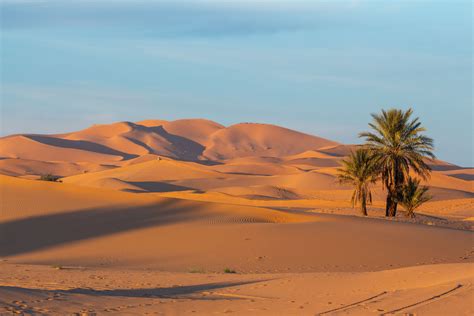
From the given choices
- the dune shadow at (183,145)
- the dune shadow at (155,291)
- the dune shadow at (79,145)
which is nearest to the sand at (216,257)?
the dune shadow at (155,291)

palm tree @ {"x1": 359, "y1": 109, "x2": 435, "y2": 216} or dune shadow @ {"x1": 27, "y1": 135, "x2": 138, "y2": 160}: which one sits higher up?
dune shadow @ {"x1": 27, "y1": 135, "x2": 138, "y2": 160}

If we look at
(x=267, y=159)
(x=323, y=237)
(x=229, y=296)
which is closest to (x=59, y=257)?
(x=323, y=237)

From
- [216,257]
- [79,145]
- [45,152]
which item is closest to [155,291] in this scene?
[216,257]

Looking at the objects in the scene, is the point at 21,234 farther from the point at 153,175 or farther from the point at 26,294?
the point at 153,175

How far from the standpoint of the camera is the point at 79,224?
2730 centimetres

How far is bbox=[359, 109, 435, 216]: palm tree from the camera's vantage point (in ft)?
103

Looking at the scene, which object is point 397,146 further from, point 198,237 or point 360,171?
point 198,237

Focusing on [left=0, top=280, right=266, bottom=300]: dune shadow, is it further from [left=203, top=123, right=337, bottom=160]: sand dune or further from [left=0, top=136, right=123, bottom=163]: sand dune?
[left=203, top=123, right=337, bottom=160]: sand dune

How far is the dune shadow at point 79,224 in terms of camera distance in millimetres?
24577

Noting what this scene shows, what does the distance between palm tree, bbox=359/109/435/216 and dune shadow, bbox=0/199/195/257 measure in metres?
8.59

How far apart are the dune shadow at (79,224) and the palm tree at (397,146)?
8590mm

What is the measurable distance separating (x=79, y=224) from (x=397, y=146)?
14024 millimetres

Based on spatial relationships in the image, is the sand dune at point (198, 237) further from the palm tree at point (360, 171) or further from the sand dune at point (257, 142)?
the sand dune at point (257, 142)

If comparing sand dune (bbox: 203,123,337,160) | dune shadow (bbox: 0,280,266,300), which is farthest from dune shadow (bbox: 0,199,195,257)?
sand dune (bbox: 203,123,337,160)
